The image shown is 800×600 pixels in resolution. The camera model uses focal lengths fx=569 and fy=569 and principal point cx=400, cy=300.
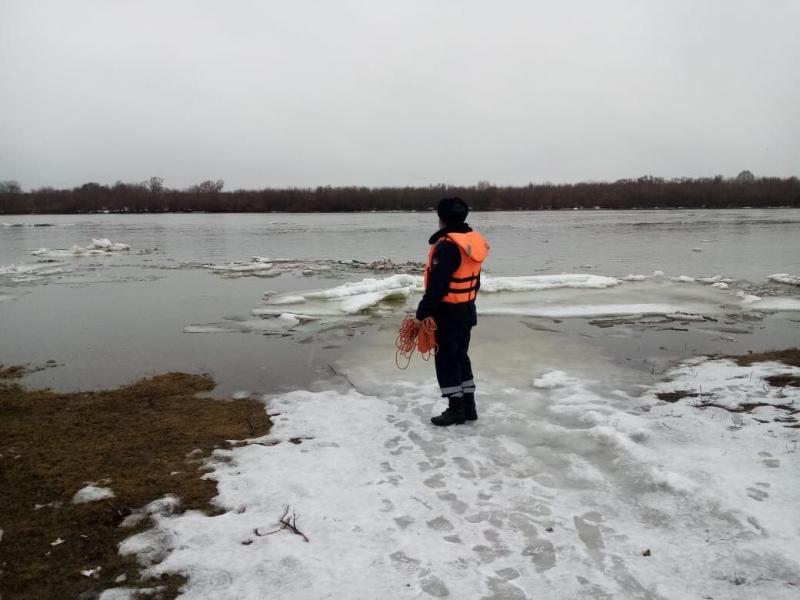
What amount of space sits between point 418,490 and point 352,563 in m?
0.85

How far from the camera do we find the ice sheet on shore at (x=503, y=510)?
8.89 feet

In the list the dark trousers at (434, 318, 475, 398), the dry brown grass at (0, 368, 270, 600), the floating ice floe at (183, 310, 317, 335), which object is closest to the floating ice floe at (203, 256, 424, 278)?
the floating ice floe at (183, 310, 317, 335)

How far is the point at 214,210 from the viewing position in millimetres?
74625

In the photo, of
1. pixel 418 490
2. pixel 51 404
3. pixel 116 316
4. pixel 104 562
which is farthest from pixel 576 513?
pixel 116 316

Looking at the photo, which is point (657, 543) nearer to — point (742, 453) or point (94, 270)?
point (742, 453)

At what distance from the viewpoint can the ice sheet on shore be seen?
271 cm

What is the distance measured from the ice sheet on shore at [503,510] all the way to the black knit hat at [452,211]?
1675mm

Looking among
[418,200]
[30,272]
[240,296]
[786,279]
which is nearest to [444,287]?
[240,296]

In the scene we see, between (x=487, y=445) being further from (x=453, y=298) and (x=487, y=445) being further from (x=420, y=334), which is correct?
(x=453, y=298)

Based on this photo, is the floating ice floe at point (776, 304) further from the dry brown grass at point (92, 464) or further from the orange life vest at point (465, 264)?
the dry brown grass at point (92, 464)

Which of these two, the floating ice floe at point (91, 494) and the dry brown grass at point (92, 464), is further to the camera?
the floating ice floe at point (91, 494)

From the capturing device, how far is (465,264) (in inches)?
180

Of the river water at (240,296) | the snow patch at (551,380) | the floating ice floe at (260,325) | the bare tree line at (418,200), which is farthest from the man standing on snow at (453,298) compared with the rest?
the bare tree line at (418,200)

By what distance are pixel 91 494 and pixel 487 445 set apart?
2.66 m
